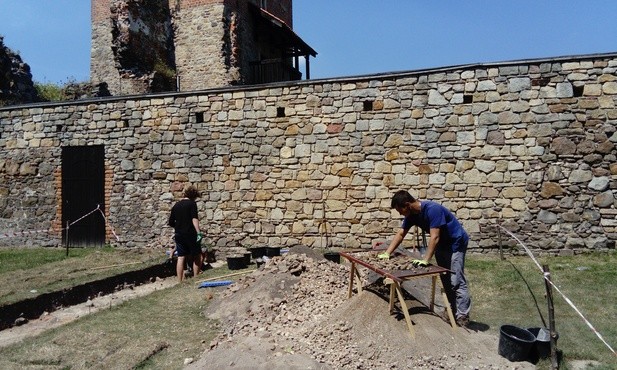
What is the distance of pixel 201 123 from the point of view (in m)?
11.4

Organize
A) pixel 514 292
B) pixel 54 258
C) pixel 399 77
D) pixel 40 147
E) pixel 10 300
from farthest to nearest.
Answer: pixel 40 147 < pixel 54 258 < pixel 399 77 < pixel 514 292 < pixel 10 300

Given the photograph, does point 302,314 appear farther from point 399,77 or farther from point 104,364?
point 399,77

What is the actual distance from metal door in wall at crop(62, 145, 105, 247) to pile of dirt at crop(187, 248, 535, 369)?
286 inches

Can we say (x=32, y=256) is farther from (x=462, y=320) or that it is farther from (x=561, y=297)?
(x=561, y=297)

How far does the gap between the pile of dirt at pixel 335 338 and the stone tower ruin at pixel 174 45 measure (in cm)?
1359

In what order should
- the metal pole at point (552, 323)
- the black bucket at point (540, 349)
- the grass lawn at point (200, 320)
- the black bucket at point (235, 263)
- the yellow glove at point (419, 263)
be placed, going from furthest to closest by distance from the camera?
1. the black bucket at point (235, 263)
2. the yellow glove at point (419, 263)
3. the grass lawn at point (200, 320)
4. the black bucket at point (540, 349)
5. the metal pole at point (552, 323)

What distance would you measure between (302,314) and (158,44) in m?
16.1

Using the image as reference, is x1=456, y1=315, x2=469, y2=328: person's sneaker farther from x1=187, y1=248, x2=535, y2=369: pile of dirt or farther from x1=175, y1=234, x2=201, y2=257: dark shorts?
x1=175, y1=234, x2=201, y2=257: dark shorts

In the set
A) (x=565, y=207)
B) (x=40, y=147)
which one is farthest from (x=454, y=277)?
(x=40, y=147)

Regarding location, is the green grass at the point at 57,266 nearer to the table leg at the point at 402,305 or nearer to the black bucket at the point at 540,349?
the table leg at the point at 402,305

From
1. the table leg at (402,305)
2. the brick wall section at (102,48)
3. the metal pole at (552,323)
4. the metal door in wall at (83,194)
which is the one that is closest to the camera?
the metal pole at (552,323)

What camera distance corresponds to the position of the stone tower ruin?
17812mm

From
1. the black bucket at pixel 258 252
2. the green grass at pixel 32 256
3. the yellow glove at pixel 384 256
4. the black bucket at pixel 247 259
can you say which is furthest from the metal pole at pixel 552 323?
the green grass at pixel 32 256

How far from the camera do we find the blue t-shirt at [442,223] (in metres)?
5.34
